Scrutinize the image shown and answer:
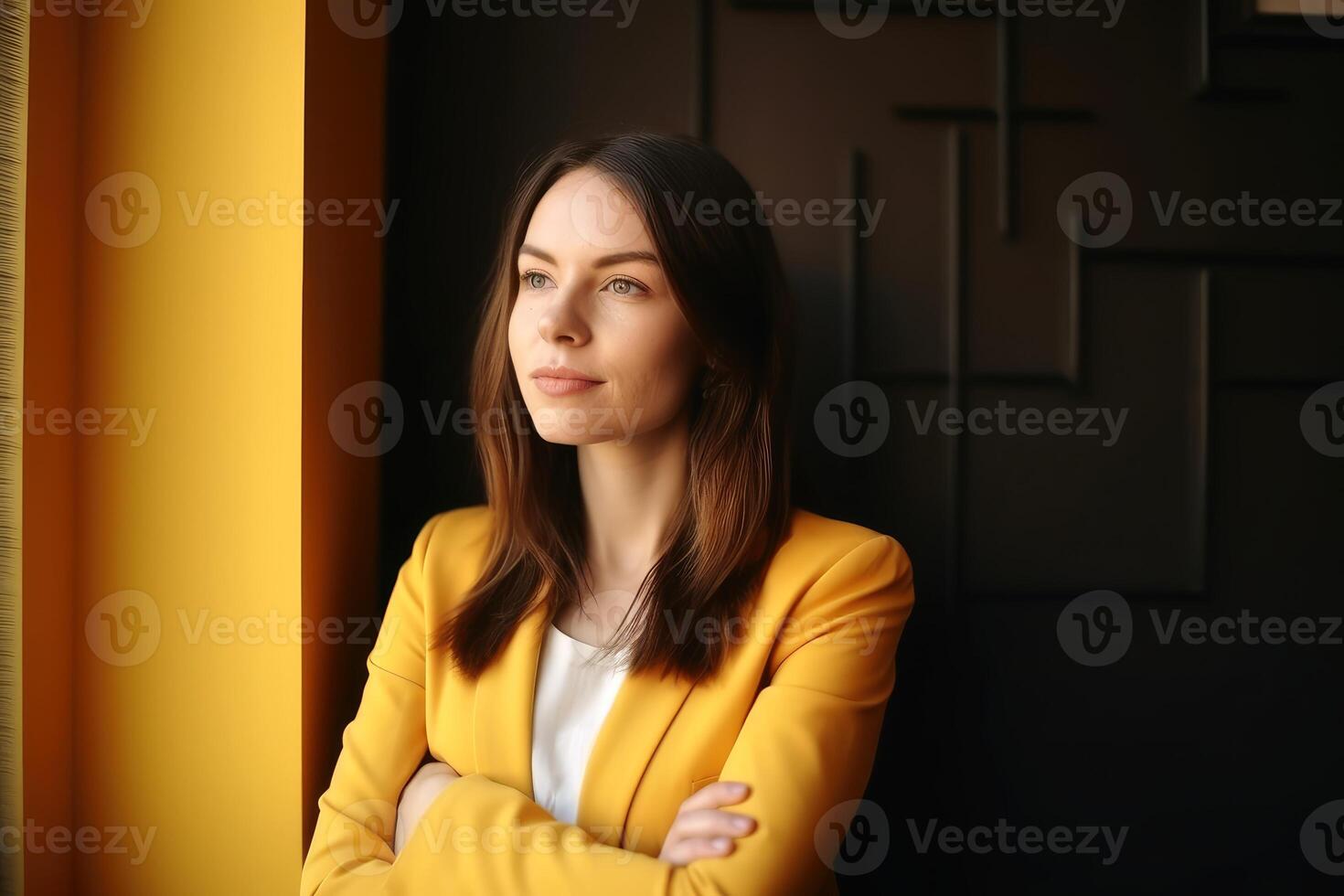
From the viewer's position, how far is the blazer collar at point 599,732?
999mm

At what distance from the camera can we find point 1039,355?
1.46 m

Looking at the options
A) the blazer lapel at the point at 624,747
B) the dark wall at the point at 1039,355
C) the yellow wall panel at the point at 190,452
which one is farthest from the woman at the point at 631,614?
the dark wall at the point at 1039,355

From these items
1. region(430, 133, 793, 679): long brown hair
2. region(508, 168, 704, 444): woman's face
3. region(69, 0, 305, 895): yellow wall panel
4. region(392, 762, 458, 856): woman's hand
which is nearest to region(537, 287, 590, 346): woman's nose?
region(508, 168, 704, 444): woman's face

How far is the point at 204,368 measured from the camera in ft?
3.59

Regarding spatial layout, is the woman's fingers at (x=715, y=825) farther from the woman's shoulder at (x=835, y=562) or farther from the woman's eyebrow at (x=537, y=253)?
the woman's eyebrow at (x=537, y=253)

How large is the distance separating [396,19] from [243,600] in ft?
3.08

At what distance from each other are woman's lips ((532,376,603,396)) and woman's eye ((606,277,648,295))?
12 centimetres

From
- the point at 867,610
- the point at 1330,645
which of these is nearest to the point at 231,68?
the point at 867,610

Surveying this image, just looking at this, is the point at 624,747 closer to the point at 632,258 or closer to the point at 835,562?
the point at 835,562

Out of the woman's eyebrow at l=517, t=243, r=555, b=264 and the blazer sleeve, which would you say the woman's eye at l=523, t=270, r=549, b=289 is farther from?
the blazer sleeve

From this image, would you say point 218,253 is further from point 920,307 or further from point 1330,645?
point 1330,645

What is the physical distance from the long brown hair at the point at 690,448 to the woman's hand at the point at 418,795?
0.13 m

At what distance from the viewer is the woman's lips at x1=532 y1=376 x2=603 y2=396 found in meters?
1.04

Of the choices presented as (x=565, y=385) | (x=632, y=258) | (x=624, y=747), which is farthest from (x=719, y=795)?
(x=632, y=258)
